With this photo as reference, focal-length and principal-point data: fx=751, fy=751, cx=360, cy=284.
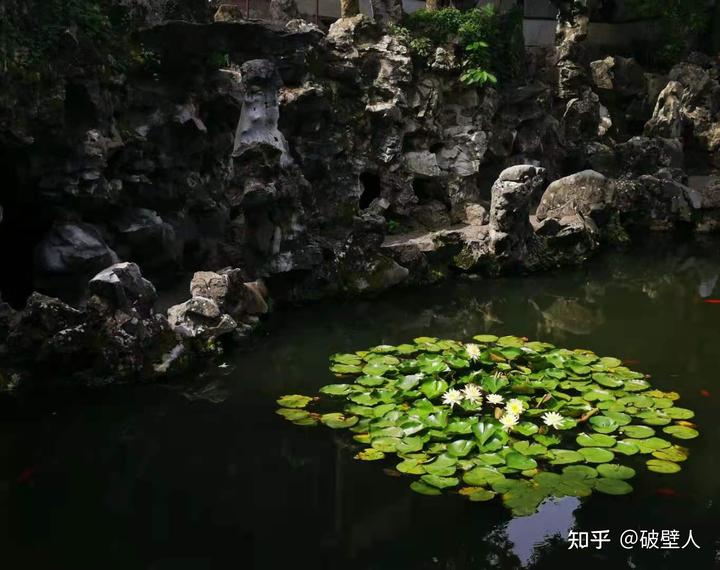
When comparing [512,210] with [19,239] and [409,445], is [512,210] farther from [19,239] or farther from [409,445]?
[19,239]

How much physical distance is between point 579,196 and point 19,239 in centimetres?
1014

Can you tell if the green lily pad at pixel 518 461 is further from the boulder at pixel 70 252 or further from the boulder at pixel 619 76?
the boulder at pixel 619 76

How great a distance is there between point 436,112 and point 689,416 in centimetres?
888

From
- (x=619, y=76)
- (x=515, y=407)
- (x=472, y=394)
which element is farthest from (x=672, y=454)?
(x=619, y=76)

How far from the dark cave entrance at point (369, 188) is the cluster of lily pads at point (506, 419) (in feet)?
20.5

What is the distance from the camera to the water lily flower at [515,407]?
6461mm

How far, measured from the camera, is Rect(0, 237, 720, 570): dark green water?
518 centimetres

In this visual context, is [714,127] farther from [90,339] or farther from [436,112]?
[90,339]

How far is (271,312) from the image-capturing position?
10.5 meters

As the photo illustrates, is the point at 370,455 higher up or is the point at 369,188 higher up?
the point at 369,188

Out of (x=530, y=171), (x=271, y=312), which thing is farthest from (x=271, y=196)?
(x=530, y=171)

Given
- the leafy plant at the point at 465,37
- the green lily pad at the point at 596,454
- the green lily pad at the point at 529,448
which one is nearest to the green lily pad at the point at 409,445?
the green lily pad at the point at 529,448

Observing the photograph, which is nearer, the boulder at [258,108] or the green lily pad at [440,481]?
the green lily pad at [440,481]

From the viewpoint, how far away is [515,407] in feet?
21.3
